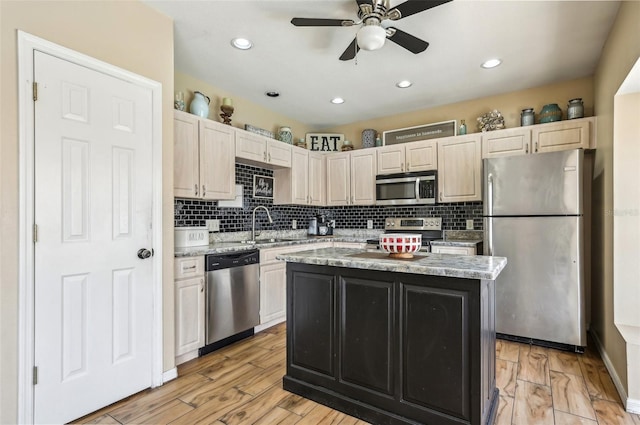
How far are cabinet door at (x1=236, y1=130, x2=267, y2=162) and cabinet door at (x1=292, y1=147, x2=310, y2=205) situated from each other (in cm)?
57

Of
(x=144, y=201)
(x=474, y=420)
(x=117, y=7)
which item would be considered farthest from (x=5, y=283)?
(x=474, y=420)

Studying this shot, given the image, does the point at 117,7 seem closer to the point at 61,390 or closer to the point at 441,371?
the point at 61,390

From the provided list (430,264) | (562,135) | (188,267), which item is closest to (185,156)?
(188,267)

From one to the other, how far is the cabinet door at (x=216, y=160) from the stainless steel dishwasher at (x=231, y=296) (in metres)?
0.67

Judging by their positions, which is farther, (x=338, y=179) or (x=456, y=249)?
(x=338, y=179)

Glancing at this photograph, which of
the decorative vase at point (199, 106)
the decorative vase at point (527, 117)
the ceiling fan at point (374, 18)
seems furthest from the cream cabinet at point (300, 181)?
the decorative vase at point (527, 117)

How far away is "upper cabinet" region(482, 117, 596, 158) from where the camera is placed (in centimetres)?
308

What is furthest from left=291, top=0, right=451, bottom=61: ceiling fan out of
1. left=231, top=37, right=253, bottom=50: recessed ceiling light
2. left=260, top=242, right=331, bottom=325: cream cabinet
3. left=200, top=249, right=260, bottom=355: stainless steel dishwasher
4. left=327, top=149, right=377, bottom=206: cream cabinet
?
left=327, top=149, right=377, bottom=206: cream cabinet

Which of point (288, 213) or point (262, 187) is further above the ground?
point (262, 187)

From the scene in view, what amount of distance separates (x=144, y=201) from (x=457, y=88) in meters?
3.37

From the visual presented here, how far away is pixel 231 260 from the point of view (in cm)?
296

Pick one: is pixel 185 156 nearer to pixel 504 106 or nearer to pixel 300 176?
pixel 300 176

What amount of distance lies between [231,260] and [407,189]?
7.68 ft

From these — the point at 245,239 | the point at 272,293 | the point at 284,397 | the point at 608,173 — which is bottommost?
the point at 284,397
